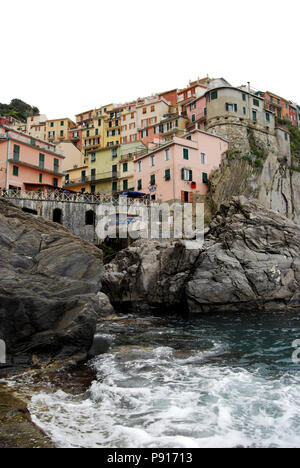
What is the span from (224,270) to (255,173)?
26.7 metres

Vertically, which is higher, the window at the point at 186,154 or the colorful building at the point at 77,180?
the colorful building at the point at 77,180

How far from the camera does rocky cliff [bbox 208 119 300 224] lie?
144 feet

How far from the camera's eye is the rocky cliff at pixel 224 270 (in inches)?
882

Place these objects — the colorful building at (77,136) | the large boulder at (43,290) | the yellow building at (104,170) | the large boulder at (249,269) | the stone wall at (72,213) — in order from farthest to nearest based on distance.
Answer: the colorful building at (77,136), the yellow building at (104,170), the stone wall at (72,213), the large boulder at (249,269), the large boulder at (43,290)

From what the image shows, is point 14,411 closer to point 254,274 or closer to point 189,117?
point 254,274

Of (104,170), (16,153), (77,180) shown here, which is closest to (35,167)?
(16,153)

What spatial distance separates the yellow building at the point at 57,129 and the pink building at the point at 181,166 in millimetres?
44698

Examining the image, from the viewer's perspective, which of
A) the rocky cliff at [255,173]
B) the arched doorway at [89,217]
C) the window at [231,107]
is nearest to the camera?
the arched doorway at [89,217]

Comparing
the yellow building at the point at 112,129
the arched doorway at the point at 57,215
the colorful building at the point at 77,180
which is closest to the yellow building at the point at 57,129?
the yellow building at the point at 112,129

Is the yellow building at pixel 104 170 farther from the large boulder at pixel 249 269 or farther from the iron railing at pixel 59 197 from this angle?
the large boulder at pixel 249 269

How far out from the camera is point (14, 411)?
5918 mm

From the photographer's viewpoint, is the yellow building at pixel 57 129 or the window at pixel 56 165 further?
the yellow building at pixel 57 129

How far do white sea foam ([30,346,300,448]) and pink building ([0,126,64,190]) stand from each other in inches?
1443

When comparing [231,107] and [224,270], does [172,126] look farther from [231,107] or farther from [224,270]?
[224,270]
